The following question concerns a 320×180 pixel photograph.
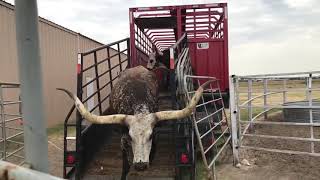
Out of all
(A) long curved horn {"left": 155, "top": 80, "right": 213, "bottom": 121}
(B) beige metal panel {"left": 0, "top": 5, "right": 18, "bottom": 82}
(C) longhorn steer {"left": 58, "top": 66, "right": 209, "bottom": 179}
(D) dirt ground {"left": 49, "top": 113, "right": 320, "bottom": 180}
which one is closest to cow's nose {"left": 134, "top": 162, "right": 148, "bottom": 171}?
(C) longhorn steer {"left": 58, "top": 66, "right": 209, "bottom": 179}

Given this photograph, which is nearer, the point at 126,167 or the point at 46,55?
the point at 126,167

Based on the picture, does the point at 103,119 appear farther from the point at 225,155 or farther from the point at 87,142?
the point at 225,155

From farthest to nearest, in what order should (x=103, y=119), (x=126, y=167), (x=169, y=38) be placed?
1. (x=169, y=38)
2. (x=126, y=167)
3. (x=103, y=119)

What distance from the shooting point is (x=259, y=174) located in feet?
26.0

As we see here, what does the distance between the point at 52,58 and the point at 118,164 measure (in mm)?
11994

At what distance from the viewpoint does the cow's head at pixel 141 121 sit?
18.7ft

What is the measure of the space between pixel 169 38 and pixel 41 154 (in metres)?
12.1

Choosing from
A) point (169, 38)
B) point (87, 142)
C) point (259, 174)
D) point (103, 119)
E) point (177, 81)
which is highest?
point (169, 38)

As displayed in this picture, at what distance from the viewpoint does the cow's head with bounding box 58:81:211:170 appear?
5703mm

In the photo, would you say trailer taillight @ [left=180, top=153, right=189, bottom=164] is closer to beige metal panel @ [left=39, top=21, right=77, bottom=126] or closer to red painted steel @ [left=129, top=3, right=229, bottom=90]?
red painted steel @ [left=129, top=3, right=229, bottom=90]

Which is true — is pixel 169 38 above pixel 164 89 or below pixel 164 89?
above

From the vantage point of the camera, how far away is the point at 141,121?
242 inches

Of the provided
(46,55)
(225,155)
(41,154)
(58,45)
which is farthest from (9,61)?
(41,154)

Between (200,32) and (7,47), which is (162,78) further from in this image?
(7,47)
